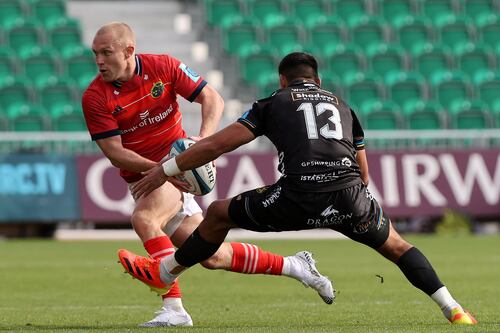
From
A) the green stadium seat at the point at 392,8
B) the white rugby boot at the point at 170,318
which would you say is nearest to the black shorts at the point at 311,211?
the white rugby boot at the point at 170,318

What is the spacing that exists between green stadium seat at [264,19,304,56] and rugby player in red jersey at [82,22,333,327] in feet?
53.9

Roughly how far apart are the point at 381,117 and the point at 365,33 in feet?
12.0

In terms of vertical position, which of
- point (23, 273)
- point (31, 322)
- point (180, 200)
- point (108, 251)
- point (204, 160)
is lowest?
point (108, 251)

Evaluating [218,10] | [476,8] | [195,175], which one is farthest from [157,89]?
[476,8]

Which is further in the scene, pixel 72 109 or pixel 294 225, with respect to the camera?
pixel 72 109

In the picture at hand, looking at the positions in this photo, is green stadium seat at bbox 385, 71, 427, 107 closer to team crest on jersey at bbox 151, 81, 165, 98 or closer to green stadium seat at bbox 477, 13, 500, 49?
green stadium seat at bbox 477, 13, 500, 49

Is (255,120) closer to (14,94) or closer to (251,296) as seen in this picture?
(251,296)

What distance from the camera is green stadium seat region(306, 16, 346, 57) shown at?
81.6ft

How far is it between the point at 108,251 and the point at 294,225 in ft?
34.0

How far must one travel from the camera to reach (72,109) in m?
21.3

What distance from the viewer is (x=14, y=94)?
21.9 metres

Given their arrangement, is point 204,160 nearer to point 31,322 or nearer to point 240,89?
point 31,322

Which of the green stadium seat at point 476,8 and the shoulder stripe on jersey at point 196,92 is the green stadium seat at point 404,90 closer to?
Answer: the green stadium seat at point 476,8

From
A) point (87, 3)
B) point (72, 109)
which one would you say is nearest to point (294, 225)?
point (72, 109)
